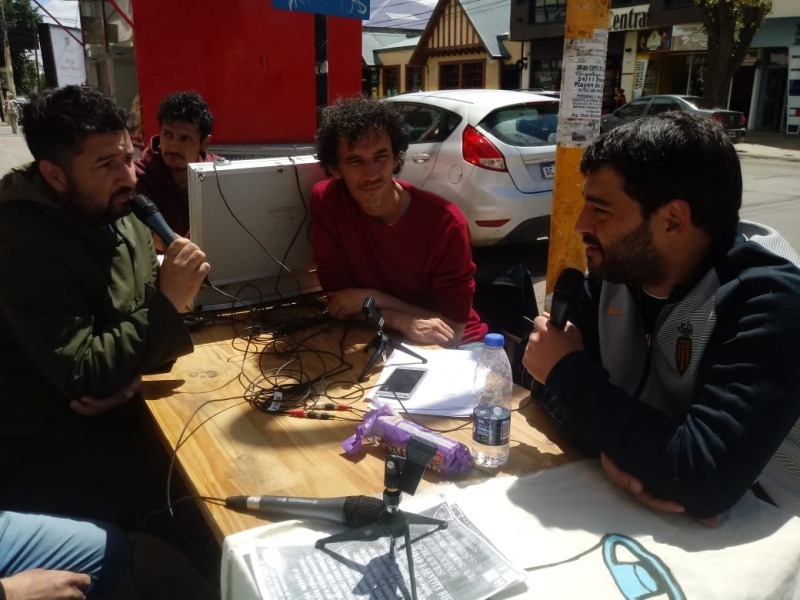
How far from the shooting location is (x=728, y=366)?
3.99ft

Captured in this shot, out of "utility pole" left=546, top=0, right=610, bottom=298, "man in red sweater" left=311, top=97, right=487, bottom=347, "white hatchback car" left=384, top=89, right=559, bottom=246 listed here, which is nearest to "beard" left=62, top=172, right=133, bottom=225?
"man in red sweater" left=311, top=97, right=487, bottom=347

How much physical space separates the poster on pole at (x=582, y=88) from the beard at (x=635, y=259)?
216cm

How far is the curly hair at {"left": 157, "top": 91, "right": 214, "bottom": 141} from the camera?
140 inches

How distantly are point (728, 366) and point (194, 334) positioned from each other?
5.72ft

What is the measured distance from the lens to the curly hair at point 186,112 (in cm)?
357

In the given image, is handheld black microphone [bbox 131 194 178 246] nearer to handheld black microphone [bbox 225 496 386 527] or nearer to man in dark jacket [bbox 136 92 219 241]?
handheld black microphone [bbox 225 496 386 527]

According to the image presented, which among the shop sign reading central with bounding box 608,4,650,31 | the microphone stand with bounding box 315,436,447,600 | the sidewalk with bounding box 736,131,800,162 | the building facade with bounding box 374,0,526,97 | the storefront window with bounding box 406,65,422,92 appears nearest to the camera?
the microphone stand with bounding box 315,436,447,600

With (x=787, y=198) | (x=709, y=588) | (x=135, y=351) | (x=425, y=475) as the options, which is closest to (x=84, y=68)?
(x=135, y=351)

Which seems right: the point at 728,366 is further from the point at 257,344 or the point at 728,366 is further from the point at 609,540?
the point at 257,344

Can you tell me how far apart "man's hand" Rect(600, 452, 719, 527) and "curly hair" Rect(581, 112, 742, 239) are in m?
0.54

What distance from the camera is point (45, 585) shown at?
1.44 m

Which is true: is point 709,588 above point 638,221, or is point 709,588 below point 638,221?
below

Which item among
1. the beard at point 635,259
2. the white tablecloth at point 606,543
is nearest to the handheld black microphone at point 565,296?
the beard at point 635,259

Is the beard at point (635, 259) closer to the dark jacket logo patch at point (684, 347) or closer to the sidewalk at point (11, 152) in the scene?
the dark jacket logo patch at point (684, 347)
